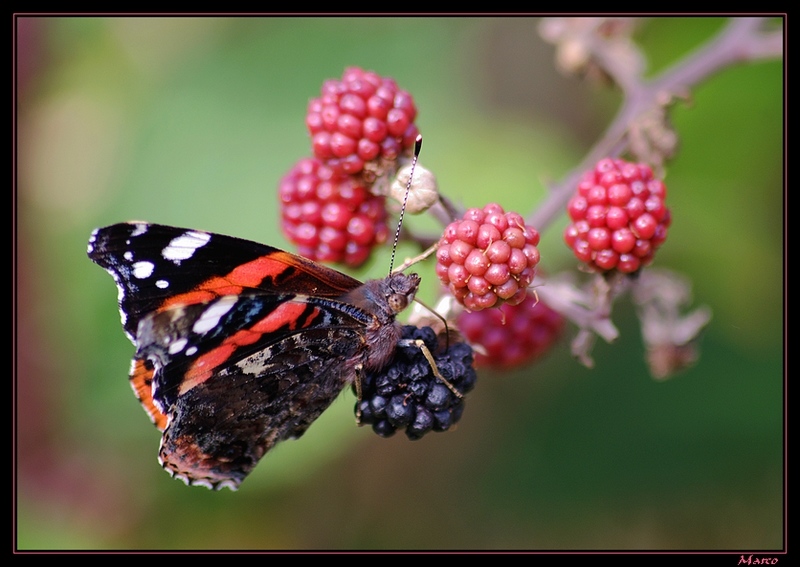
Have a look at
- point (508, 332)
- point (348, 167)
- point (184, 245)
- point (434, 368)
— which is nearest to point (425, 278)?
point (508, 332)

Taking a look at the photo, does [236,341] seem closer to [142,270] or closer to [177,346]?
[177,346]

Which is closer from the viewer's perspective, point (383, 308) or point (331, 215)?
point (383, 308)

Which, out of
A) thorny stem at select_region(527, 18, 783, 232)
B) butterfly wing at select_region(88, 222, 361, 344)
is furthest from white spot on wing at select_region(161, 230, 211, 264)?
thorny stem at select_region(527, 18, 783, 232)

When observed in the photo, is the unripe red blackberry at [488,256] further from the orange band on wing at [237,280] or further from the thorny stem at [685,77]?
the thorny stem at [685,77]

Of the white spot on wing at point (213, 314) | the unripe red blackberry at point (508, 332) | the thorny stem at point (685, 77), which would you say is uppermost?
the thorny stem at point (685, 77)

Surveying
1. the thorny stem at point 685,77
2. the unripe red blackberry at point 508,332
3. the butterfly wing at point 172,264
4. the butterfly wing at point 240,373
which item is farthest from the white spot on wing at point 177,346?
the thorny stem at point 685,77

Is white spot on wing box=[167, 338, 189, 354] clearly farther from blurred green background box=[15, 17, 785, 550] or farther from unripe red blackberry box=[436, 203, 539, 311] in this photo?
blurred green background box=[15, 17, 785, 550]
